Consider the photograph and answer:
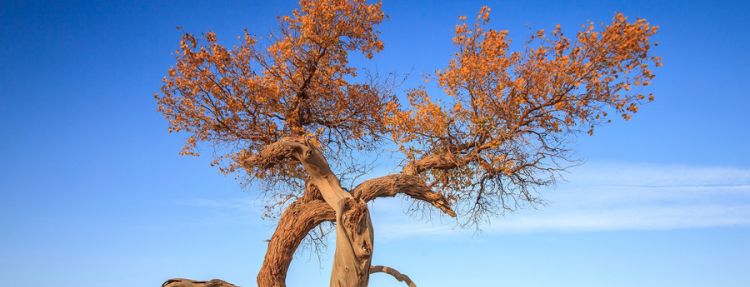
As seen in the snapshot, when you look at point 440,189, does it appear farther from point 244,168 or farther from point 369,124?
point 244,168

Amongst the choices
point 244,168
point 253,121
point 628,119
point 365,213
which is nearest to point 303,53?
point 253,121

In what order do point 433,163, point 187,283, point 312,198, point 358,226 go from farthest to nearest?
1. point 433,163
2. point 312,198
3. point 187,283
4. point 358,226

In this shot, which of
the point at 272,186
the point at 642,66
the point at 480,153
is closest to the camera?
the point at 642,66

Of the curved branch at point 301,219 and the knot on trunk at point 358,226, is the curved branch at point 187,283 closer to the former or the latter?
the curved branch at point 301,219

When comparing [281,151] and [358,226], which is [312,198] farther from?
[358,226]

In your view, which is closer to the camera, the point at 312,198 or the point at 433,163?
the point at 312,198

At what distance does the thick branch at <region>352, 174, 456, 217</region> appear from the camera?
1495cm

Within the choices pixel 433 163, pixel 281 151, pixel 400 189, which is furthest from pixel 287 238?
pixel 433 163

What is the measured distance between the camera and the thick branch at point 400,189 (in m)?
14.9

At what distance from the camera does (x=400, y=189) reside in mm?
15164

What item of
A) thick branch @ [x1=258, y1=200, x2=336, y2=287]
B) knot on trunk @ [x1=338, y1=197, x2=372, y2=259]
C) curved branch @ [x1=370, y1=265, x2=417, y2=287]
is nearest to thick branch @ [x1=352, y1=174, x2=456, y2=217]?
thick branch @ [x1=258, y1=200, x2=336, y2=287]

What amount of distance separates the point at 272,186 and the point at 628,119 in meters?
8.61

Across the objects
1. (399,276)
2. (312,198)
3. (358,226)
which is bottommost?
(399,276)

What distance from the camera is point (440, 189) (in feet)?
54.5
